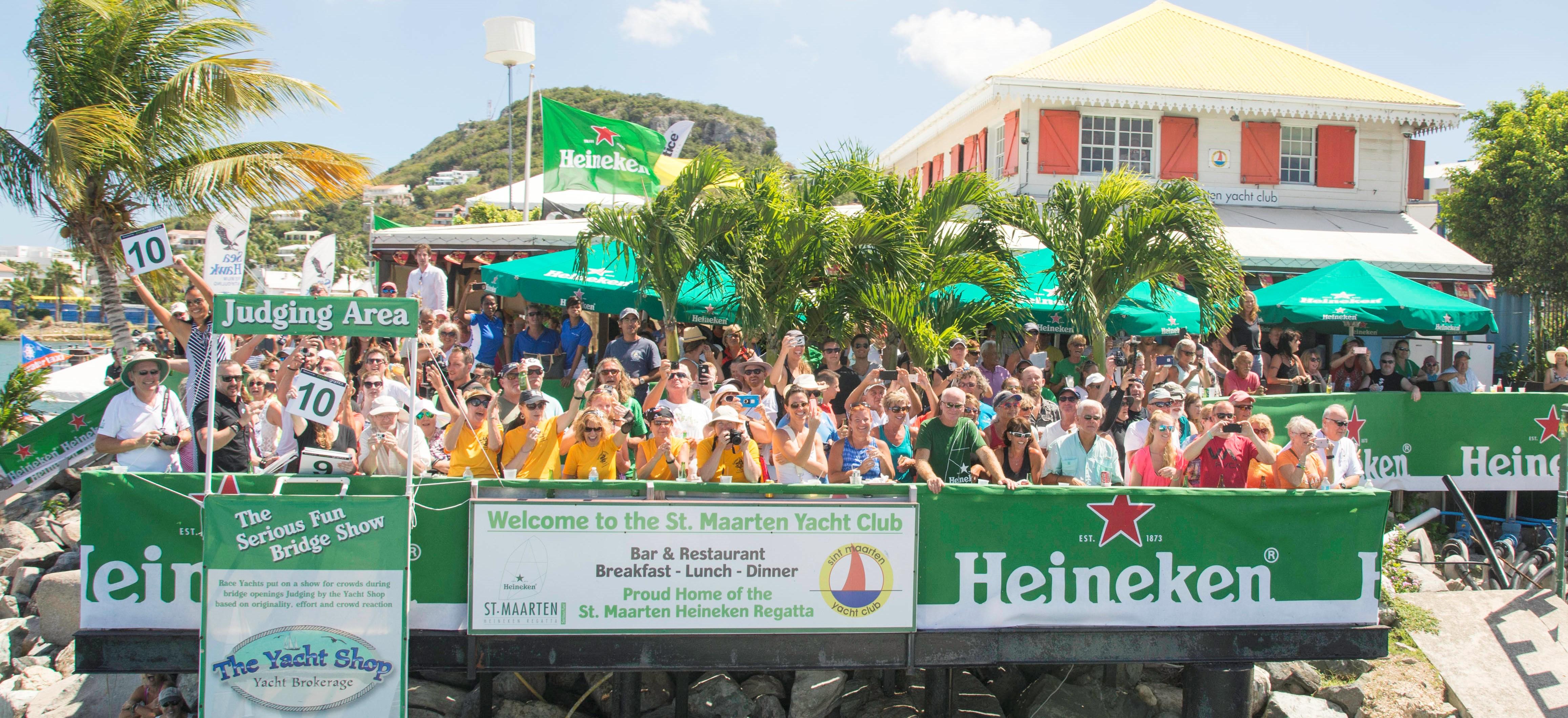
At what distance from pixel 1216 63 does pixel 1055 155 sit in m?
4.70

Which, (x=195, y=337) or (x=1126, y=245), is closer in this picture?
(x=195, y=337)

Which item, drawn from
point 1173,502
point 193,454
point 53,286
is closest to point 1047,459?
point 1173,502

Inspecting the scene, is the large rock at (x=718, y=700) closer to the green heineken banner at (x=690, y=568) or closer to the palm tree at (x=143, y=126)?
the green heineken banner at (x=690, y=568)

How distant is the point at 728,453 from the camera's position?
658cm

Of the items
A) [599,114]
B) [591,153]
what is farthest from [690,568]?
[599,114]

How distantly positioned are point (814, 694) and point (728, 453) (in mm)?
1913

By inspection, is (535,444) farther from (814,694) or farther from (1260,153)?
(1260,153)

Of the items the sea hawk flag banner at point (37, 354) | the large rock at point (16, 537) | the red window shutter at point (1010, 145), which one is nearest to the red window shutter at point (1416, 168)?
the red window shutter at point (1010, 145)

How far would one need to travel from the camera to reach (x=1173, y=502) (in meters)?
6.28

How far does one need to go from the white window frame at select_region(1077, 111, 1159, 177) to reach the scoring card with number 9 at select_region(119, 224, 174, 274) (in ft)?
52.6

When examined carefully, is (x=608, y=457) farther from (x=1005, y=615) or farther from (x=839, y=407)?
(x=839, y=407)

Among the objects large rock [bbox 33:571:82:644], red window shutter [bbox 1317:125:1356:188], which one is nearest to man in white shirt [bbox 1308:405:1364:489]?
large rock [bbox 33:571:82:644]

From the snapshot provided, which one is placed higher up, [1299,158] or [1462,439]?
[1299,158]

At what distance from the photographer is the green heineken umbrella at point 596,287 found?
11.1m
